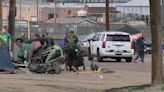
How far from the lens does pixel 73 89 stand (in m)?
15.0

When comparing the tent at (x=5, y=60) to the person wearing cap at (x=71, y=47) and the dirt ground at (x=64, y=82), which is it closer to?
the dirt ground at (x=64, y=82)

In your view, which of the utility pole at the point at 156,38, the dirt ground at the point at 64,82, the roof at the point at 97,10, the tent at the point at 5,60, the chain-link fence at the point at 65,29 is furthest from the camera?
A: the roof at the point at 97,10

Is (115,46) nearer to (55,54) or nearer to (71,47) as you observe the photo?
(71,47)

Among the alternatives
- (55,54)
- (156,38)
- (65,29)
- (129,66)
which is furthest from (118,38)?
(65,29)

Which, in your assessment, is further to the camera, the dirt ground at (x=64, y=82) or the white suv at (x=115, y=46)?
the white suv at (x=115, y=46)

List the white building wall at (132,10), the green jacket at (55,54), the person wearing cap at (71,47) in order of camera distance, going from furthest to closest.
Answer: the white building wall at (132,10)
the person wearing cap at (71,47)
the green jacket at (55,54)

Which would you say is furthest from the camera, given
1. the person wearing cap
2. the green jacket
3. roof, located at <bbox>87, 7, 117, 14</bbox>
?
roof, located at <bbox>87, 7, 117, 14</bbox>

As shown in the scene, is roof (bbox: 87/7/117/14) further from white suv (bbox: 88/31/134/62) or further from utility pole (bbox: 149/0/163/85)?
utility pole (bbox: 149/0/163/85)

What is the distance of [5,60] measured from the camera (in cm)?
1948

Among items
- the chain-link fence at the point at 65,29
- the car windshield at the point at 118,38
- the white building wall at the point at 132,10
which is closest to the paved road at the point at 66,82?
the car windshield at the point at 118,38

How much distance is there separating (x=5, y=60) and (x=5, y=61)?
0.12 feet

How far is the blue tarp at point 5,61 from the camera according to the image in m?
19.5

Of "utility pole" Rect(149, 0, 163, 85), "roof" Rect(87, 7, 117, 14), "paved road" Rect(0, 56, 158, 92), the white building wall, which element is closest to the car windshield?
"paved road" Rect(0, 56, 158, 92)

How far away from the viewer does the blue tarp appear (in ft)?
63.8
